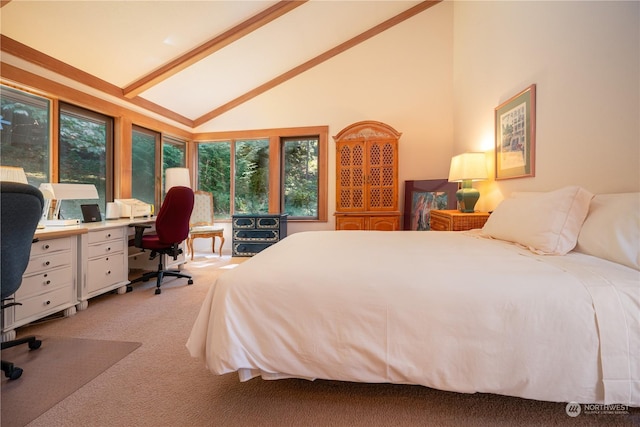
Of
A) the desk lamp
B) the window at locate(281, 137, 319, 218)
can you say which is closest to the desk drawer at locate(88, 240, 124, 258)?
the desk lamp

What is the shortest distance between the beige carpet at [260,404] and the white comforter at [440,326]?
0.23 m

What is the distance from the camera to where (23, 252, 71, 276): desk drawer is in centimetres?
199

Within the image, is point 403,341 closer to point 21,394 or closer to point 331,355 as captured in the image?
point 331,355

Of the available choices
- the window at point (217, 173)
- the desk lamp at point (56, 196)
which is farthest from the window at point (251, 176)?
the desk lamp at point (56, 196)

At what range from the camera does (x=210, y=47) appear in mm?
3377

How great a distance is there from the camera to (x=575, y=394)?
993 millimetres

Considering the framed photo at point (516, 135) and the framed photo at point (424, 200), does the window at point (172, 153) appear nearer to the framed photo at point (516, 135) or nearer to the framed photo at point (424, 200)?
the framed photo at point (424, 200)

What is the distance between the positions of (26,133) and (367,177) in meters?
3.89

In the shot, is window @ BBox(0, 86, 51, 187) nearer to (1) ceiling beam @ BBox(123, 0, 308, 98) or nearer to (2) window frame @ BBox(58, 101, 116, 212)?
(2) window frame @ BBox(58, 101, 116, 212)

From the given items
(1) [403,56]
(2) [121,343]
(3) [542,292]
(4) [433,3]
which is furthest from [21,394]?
(4) [433,3]

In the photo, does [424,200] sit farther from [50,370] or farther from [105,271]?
[50,370]

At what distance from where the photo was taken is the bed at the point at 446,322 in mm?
981

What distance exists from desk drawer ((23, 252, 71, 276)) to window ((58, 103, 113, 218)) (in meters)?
1.09

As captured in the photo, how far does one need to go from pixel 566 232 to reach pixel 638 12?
4.21 feet
